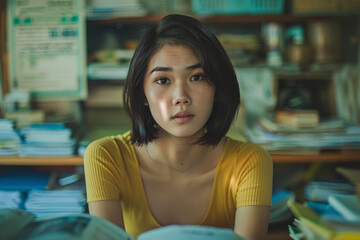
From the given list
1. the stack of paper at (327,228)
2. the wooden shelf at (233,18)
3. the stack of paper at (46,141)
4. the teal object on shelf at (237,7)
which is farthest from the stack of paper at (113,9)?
the stack of paper at (327,228)

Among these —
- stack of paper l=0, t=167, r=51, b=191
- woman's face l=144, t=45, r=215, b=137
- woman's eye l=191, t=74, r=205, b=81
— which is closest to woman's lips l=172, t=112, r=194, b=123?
woman's face l=144, t=45, r=215, b=137

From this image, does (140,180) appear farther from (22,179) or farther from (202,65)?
(22,179)

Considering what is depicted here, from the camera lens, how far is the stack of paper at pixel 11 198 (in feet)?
5.26

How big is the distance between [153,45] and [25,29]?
3.27 ft

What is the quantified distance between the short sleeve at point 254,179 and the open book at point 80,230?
0.53 m

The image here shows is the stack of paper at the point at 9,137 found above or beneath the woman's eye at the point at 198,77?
beneath

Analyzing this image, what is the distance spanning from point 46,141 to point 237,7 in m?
1.14

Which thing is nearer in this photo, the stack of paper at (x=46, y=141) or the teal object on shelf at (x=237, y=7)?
the stack of paper at (x=46, y=141)

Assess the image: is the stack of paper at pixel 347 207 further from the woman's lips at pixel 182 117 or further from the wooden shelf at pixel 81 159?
the wooden shelf at pixel 81 159

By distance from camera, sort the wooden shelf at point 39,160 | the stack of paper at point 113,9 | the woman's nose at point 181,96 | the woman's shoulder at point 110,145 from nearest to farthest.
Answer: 1. the woman's nose at point 181,96
2. the woman's shoulder at point 110,145
3. the wooden shelf at point 39,160
4. the stack of paper at point 113,9

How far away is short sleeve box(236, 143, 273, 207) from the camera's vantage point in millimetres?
1131

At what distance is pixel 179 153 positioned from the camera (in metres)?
1.28

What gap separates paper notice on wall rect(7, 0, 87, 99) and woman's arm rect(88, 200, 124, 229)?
2.91ft

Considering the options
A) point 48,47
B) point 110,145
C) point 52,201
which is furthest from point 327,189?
point 48,47
